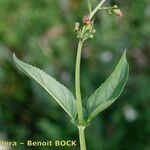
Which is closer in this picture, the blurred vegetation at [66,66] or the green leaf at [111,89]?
the green leaf at [111,89]

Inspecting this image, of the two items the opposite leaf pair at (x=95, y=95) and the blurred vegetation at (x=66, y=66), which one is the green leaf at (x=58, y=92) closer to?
the opposite leaf pair at (x=95, y=95)

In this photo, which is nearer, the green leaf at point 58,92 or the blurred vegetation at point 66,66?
the green leaf at point 58,92

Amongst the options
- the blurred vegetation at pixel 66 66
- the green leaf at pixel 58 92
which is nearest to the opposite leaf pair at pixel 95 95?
the green leaf at pixel 58 92

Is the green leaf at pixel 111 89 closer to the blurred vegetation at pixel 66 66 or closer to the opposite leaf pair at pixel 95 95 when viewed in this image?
the opposite leaf pair at pixel 95 95

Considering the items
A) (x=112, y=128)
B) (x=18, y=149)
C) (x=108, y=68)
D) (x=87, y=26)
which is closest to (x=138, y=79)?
(x=108, y=68)

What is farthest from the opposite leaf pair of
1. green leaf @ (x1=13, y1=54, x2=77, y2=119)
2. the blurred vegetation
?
the blurred vegetation

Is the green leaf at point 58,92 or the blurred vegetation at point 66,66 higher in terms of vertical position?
the green leaf at point 58,92
